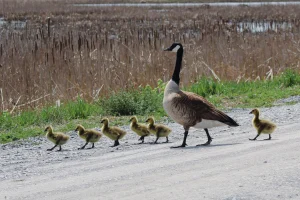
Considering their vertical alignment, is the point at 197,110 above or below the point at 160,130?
above

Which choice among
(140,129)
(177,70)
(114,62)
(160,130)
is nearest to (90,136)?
(140,129)

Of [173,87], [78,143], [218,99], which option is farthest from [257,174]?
[218,99]

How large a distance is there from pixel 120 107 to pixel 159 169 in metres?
5.38

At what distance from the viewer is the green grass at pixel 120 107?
13.2 metres

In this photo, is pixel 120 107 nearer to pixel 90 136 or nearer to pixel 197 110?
pixel 90 136

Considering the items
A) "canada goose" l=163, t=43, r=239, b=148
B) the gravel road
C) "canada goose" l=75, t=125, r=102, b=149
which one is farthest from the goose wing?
"canada goose" l=75, t=125, r=102, b=149

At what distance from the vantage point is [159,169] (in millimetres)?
8984

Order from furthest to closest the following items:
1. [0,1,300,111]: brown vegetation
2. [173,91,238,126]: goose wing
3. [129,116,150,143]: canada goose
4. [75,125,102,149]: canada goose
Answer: [0,1,300,111]: brown vegetation → [129,116,150,143]: canada goose → [75,125,102,149]: canada goose → [173,91,238,126]: goose wing

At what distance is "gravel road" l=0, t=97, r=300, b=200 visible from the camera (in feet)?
25.8

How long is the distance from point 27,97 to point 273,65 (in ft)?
24.6

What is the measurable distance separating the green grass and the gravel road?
4.41 ft

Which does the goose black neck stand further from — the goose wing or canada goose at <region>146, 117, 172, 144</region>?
canada goose at <region>146, 117, 172, 144</region>

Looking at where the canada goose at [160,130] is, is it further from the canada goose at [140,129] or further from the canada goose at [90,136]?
the canada goose at [90,136]

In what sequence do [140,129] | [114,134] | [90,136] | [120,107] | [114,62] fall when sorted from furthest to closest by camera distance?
[114,62], [120,107], [140,129], [114,134], [90,136]
